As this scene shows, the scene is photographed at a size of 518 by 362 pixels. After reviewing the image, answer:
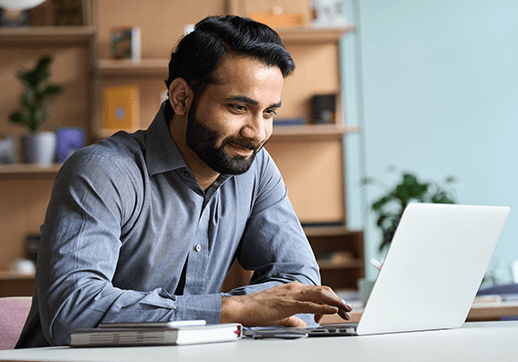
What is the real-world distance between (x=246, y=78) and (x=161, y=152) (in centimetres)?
24

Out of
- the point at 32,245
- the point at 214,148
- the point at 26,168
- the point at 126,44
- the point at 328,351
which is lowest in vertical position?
the point at 32,245

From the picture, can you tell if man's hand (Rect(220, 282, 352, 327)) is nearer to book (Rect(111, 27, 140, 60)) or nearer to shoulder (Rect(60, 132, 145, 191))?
shoulder (Rect(60, 132, 145, 191))

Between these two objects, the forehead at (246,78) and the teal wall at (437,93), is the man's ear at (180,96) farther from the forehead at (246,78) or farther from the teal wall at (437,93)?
the teal wall at (437,93)

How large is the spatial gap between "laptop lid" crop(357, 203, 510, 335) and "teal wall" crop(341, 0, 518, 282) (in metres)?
3.12

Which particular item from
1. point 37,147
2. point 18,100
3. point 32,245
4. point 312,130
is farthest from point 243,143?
point 18,100

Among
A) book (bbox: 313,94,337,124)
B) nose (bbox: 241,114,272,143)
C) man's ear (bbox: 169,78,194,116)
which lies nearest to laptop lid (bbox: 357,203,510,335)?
nose (bbox: 241,114,272,143)

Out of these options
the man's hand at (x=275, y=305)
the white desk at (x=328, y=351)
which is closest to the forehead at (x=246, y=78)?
the man's hand at (x=275, y=305)

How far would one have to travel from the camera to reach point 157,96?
375 cm

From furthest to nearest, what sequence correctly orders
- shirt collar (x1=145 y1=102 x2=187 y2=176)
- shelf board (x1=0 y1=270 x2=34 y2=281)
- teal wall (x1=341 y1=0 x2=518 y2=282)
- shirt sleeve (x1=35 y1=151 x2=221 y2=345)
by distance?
teal wall (x1=341 y1=0 x2=518 y2=282), shelf board (x1=0 y1=270 x2=34 y2=281), shirt collar (x1=145 y1=102 x2=187 y2=176), shirt sleeve (x1=35 y1=151 x2=221 y2=345)

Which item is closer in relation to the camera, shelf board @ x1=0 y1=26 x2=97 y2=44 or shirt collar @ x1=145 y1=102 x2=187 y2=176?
shirt collar @ x1=145 y1=102 x2=187 y2=176

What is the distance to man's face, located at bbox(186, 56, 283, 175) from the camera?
1285mm

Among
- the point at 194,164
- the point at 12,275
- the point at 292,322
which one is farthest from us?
the point at 12,275

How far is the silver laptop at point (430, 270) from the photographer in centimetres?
85

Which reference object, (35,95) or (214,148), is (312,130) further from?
(214,148)
